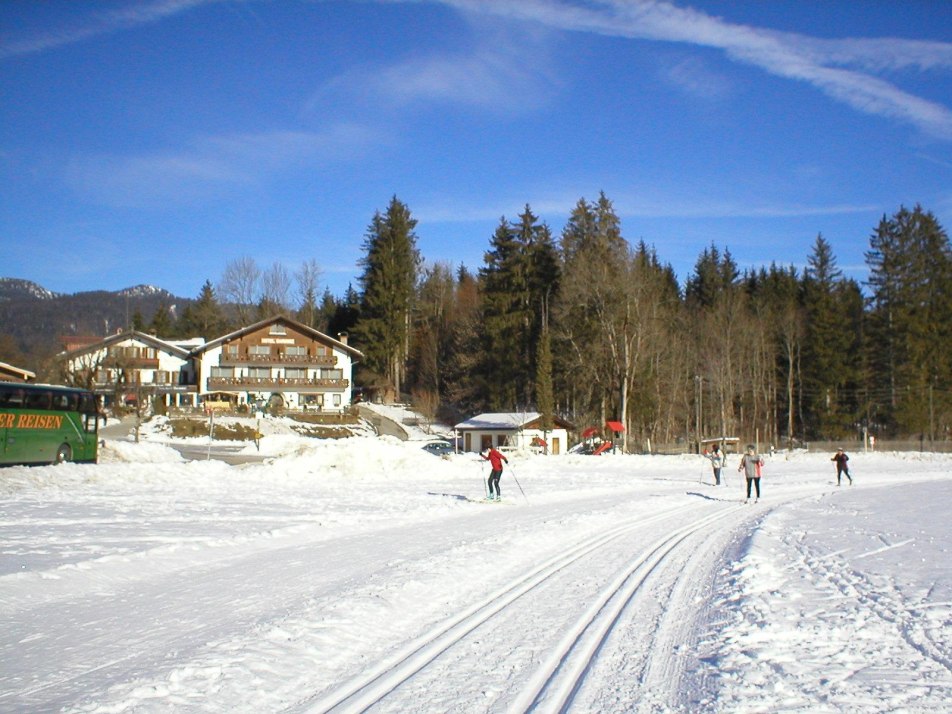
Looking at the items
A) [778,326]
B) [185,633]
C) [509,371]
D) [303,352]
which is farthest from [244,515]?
[778,326]

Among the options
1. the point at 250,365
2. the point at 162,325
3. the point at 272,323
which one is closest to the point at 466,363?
the point at 272,323

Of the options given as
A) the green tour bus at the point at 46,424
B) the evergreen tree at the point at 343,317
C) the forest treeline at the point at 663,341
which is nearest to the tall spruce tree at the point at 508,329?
the forest treeline at the point at 663,341

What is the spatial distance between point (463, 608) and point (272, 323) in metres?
69.2

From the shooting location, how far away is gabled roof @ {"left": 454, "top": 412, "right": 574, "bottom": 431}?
2106 inches

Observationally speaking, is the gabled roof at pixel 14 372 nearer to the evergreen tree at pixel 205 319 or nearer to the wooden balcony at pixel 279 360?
the wooden balcony at pixel 279 360

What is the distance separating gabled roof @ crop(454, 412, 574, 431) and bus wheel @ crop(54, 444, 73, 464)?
91.4ft

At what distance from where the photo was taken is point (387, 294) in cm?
7500

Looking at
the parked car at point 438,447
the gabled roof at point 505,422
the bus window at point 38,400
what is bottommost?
the parked car at point 438,447

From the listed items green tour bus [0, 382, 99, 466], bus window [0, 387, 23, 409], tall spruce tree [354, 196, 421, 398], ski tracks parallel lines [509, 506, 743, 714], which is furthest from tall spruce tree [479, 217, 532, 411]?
ski tracks parallel lines [509, 506, 743, 714]

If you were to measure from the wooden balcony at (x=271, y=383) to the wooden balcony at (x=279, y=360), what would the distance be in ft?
5.09

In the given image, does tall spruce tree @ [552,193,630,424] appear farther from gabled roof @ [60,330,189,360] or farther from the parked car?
gabled roof @ [60,330,189,360]

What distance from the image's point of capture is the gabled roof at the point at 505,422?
176ft

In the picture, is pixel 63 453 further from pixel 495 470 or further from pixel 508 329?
pixel 508 329

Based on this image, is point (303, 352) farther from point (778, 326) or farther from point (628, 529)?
point (628, 529)
